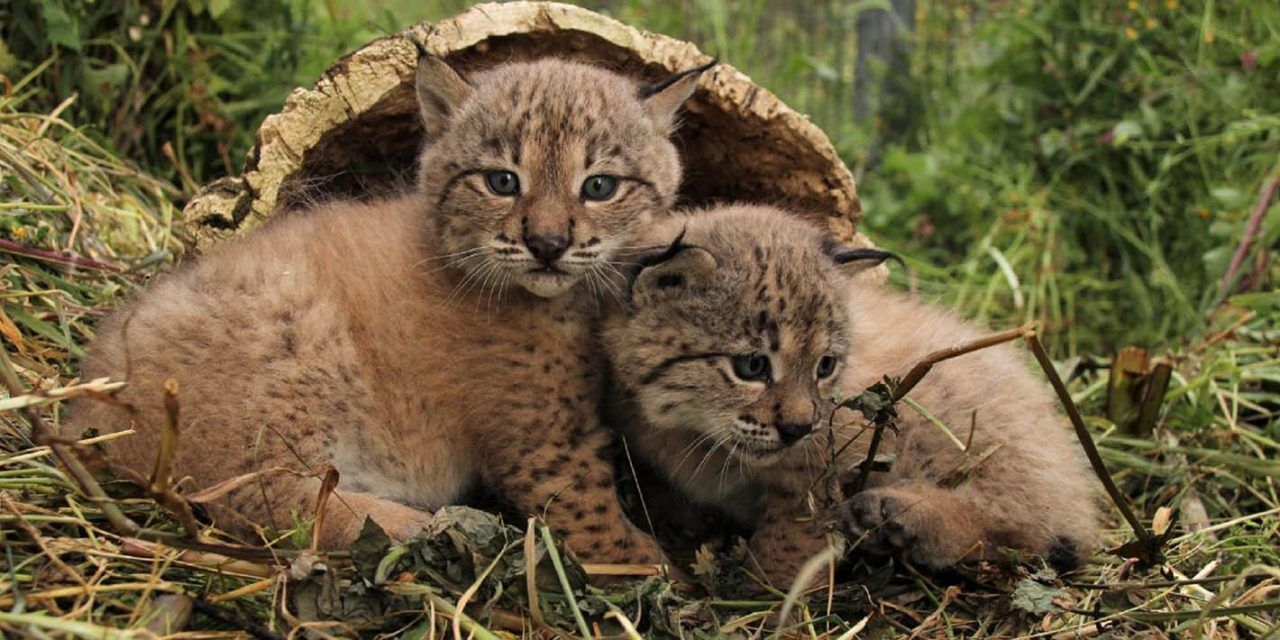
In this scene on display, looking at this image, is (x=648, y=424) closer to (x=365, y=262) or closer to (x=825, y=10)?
(x=365, y=262)

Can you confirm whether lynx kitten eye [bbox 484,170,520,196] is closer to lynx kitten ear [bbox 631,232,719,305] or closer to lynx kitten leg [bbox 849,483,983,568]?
lynx kitten ear [bbox 631,232,719,305]

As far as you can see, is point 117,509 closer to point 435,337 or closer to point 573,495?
point 435,337

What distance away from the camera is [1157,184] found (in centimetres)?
631

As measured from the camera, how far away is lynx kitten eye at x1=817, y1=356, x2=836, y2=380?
375 cm

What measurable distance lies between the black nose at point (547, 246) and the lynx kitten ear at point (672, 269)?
29 centimetres

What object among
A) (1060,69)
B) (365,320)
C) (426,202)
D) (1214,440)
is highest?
(1060,69)

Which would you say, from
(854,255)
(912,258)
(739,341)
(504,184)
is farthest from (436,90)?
(912,258)

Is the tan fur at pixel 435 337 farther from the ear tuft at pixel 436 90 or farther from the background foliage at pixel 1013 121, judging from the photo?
the background foliage at pixel 1013 121

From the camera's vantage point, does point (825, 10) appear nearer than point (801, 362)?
No

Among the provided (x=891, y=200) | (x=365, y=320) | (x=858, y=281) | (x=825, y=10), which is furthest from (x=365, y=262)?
(x=825, y=10)

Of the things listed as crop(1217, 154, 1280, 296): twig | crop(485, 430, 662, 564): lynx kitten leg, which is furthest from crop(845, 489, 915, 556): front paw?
crop(1217, 154, 1280, 296): twig

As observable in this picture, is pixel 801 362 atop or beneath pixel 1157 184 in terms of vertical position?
beneath

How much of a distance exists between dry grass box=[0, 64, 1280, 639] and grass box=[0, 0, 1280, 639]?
0.01 m

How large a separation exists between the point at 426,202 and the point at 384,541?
141 centimetres
